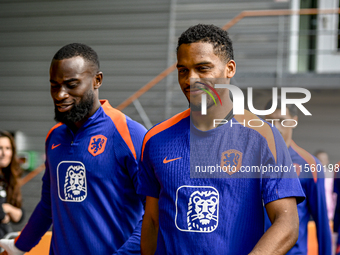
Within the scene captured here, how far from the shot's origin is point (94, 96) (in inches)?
103

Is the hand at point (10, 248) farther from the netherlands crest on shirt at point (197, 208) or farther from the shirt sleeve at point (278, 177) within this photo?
the shirt sleeve at point (278, 177)

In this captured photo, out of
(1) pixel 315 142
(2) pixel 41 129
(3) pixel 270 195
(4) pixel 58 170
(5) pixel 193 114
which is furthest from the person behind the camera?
(2) pixel 41 129

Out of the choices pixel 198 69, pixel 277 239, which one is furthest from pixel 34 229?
pixel 277 239

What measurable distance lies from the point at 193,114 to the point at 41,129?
23.8ft

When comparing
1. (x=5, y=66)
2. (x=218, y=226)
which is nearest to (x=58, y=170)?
(x=218, y=226)

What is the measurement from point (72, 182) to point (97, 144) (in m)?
0.27

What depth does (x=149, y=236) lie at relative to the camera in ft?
6.57

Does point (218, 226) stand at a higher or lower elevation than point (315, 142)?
lower

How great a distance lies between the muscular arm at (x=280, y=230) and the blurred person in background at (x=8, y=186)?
344 cm

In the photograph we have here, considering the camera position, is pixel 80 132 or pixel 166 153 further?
pixel 80 132

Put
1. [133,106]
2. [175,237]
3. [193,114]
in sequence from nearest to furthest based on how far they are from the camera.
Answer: [175,237] → [193,114] → [133,106]

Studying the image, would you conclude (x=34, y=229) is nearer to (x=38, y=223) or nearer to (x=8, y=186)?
(x=38, y=223)

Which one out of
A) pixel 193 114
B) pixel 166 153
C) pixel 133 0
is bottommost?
pixel 166 153

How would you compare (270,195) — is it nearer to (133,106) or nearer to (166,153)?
(166,153)
